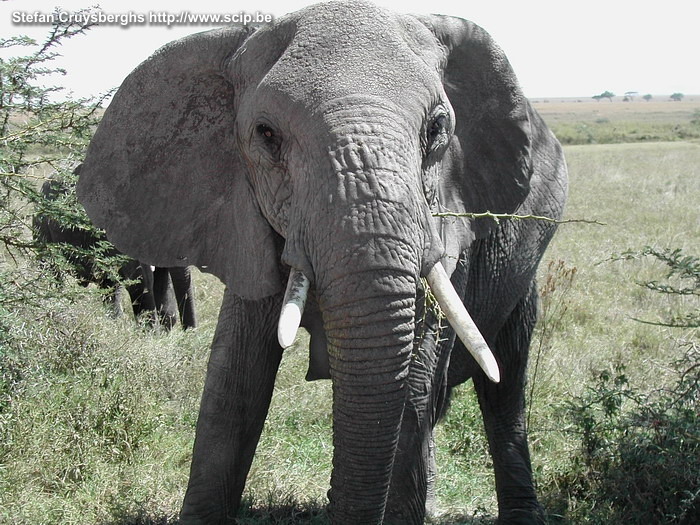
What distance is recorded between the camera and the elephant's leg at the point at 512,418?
14.6ft

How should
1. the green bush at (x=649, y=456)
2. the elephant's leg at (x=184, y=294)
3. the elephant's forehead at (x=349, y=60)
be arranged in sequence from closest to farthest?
the elephant's forehead at (x=349, y=60) < the green bush at (x=649, y=456) < the elephant's leg at (x=184, y=294)

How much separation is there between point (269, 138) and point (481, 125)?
108cm

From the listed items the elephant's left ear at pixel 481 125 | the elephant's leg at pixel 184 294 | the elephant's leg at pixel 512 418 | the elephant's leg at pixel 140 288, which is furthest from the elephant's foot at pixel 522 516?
the elephant's leg at pixel 184 294

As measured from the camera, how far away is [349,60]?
9.07 ft

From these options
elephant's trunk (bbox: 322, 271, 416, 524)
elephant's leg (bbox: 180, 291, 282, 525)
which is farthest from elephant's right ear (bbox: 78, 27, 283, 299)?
elephant's trunk (bbox: 322, 271, 416, 524)

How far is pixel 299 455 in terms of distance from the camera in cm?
486

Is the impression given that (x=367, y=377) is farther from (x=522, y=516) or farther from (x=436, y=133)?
(x=522, y=516)

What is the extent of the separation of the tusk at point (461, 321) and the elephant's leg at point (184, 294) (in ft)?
16.4

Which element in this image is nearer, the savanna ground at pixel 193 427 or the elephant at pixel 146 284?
the savanna ground at pixel 193 427

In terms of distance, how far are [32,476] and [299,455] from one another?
1356 mm

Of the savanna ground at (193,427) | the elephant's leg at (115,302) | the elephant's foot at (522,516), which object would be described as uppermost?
the elephant's leg at (115,302)

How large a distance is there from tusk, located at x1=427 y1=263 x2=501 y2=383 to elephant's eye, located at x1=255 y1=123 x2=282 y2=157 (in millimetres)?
635

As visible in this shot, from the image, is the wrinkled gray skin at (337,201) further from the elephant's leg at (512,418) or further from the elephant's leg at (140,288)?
the elephant's leg at (140,288)

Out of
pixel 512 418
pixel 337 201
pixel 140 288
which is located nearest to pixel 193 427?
pixel 512 418
